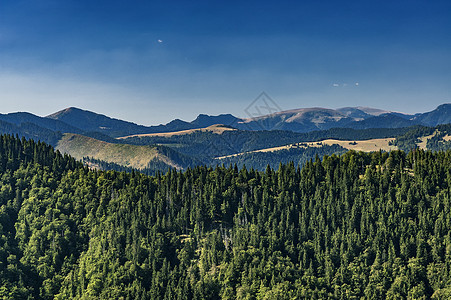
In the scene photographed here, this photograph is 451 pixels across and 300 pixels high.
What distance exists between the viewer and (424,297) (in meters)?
200

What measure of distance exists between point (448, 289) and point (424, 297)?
11.2m

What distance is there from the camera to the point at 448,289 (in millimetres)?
198875
